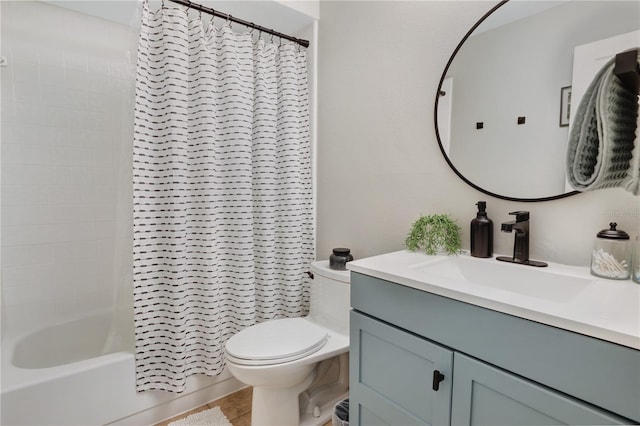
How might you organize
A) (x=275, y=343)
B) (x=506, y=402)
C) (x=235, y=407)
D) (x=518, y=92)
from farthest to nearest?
(x=235, y=407) < (x=275, y=343) < (x=518, y=92) < (x=506, y=402)

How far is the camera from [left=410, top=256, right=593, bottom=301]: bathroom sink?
1038 mm

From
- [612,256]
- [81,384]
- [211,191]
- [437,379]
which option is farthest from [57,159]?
[612,256]

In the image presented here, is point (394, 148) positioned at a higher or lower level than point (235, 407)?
higher

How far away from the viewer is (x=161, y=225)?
1.62 meters

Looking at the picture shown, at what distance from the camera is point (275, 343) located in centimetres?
151

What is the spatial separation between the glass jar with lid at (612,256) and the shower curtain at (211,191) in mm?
1456

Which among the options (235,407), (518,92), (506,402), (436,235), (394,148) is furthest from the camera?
(235,407)

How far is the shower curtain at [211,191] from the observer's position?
1.60 metres

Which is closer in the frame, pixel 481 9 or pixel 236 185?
pixel 481 9

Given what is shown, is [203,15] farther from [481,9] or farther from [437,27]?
[481,9]

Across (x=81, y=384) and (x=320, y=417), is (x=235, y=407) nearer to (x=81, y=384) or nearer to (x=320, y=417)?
(x=320, y=417)

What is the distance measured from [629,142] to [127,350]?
1999 mm

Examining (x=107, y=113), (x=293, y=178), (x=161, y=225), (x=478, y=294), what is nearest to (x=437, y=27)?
(x=293, y=178)

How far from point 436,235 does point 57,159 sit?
227 cm
